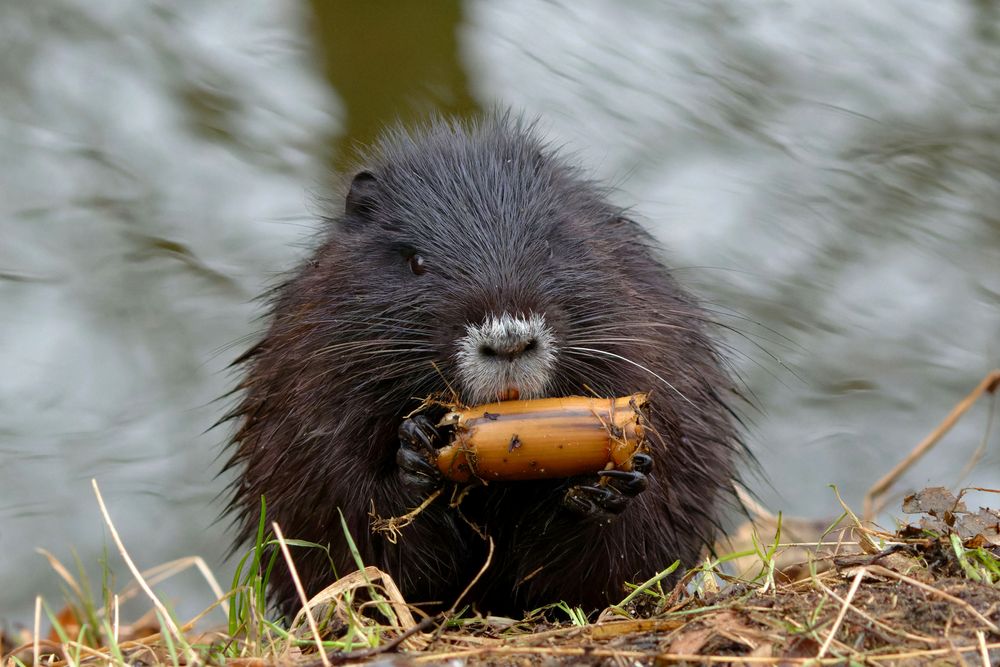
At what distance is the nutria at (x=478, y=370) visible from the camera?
153 inches

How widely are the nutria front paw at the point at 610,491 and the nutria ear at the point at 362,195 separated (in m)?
1.25

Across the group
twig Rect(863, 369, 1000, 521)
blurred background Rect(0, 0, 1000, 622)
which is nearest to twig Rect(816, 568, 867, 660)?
twig Rect(863, 369, 1000, 521)

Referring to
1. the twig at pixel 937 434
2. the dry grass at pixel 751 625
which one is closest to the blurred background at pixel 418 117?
the twig at pixel 937 434

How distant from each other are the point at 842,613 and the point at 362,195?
2.27m

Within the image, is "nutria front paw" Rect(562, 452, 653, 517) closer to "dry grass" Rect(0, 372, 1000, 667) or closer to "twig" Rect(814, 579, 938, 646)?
"dry grass" Rect(0, 372, 1000, 667)

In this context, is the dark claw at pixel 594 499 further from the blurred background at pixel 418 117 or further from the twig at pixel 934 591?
the blurred background at pixel 418 117

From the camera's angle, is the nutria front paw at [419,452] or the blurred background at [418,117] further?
the blurred background at [418,117]

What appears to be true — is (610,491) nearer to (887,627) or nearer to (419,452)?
(419,452)

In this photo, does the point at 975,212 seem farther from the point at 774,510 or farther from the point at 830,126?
the point at 774,510

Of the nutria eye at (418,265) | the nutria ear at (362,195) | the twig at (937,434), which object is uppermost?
the nutria ear at (362,195)

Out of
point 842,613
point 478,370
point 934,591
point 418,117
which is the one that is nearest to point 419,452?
point 478,370

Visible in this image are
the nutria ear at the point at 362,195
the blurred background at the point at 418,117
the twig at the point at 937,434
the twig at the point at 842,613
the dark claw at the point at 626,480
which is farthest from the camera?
the blurred background at the point at 418,117

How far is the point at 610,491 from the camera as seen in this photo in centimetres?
393

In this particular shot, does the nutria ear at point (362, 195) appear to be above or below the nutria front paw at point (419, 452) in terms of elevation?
above
